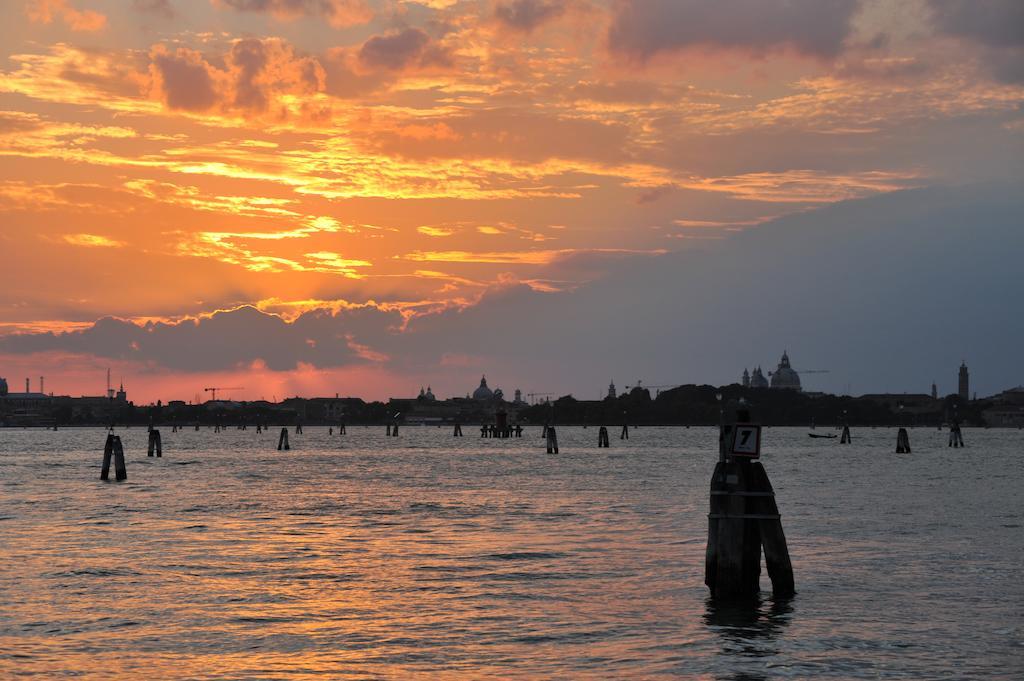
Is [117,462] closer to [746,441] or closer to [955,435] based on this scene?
[746,441]

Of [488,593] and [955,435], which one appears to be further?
[955,435]

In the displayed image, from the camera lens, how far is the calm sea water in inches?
704

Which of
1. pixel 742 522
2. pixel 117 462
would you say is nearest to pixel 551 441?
pixel 117 462

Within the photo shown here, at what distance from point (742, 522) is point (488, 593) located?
196 inches

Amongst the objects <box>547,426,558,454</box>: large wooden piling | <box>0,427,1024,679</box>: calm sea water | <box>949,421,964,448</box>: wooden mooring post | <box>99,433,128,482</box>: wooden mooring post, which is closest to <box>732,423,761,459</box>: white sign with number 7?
<box>0,427,1024,679</box>: calm sea water

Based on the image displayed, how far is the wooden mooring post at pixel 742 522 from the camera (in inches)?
846

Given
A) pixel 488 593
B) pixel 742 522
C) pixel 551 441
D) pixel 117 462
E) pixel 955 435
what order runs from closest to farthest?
pixel 742 522, pixel 488 593, pixel 117 462, pixel 551 441, pixel 955 435

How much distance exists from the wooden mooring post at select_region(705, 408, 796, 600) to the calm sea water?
0.50 metres

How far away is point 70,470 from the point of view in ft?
283

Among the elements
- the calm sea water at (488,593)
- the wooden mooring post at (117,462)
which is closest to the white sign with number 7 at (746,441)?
the calm sea water at (488,593)

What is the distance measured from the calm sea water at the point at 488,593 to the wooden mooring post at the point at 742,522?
0.50 m

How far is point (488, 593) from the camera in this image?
23969 millimetres

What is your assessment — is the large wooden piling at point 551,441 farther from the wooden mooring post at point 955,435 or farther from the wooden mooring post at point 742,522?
the wooden mooring post at point 742,522

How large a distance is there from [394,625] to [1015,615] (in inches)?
383
